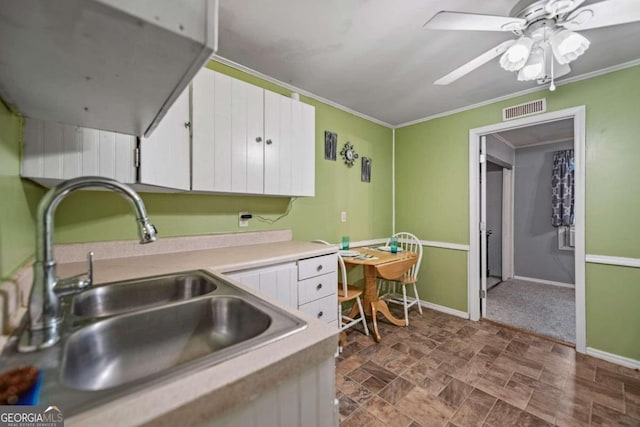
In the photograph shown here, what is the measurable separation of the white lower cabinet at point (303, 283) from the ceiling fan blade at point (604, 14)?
195cm

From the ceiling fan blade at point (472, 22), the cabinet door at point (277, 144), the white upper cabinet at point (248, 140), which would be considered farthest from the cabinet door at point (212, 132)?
the ceiling fan blade at point (472, 22)

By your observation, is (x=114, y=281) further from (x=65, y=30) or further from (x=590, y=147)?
(x=590, y=147)

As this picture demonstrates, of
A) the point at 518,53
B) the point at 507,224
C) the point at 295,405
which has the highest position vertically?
the point at 518,53

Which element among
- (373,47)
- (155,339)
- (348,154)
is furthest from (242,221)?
(373,47)

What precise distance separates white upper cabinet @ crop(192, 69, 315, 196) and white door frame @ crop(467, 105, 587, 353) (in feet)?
6.25

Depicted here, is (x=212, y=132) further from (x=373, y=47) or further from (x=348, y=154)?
(x=348, y=154)

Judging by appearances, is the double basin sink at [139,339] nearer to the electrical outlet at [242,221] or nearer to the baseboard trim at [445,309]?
the electrical outlet at [242,221]

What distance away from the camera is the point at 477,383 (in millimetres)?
1826

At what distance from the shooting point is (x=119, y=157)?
1320 mm

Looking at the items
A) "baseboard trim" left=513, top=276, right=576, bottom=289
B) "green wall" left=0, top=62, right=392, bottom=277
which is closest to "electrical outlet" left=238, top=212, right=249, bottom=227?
"green wall" left=0, top=62, right=392, bottom=277

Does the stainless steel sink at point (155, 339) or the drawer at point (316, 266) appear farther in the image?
the drawer at point (316, 266)

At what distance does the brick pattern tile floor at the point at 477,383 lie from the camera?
5.04 feet

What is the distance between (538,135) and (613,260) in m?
2.50

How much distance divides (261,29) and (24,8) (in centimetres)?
157
